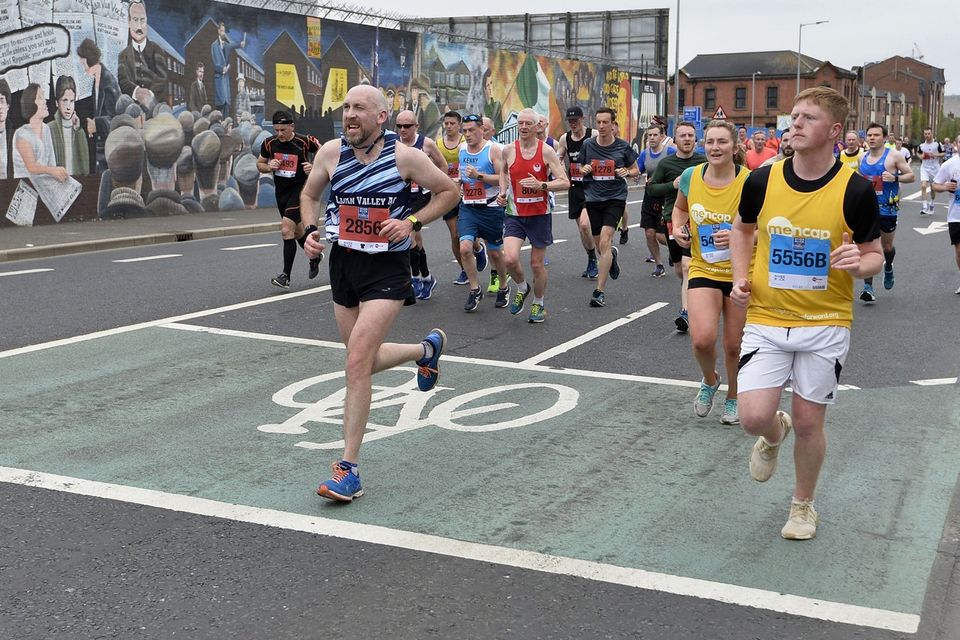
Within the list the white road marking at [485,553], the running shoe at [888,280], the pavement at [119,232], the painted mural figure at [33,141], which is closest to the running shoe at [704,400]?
the white road marking at [485,553]

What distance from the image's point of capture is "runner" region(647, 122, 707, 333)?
385 inches

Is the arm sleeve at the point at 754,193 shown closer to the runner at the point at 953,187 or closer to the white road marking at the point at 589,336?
the white road marking at the point at 589,336

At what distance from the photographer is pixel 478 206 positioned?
1156cm

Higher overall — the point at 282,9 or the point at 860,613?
the point at 282,9

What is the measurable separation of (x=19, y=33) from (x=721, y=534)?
61.9ft

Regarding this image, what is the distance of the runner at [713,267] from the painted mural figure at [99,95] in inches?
680

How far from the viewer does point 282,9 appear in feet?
90.2

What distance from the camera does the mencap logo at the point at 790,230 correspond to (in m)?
4.78

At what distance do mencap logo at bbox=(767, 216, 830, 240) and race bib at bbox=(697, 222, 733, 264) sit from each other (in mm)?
2144

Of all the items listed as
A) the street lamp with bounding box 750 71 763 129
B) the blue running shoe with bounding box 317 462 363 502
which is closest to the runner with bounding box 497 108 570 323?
the blue running shoe with bounding box 317 462 363 502

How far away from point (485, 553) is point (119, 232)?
16576 millimetres

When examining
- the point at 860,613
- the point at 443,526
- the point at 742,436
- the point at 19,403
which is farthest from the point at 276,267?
the point at 860,613

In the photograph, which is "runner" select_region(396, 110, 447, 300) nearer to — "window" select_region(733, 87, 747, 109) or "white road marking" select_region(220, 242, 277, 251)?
"white road marking" select_region(220, 242, 277, 251)

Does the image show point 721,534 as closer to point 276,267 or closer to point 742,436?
point 742,436
